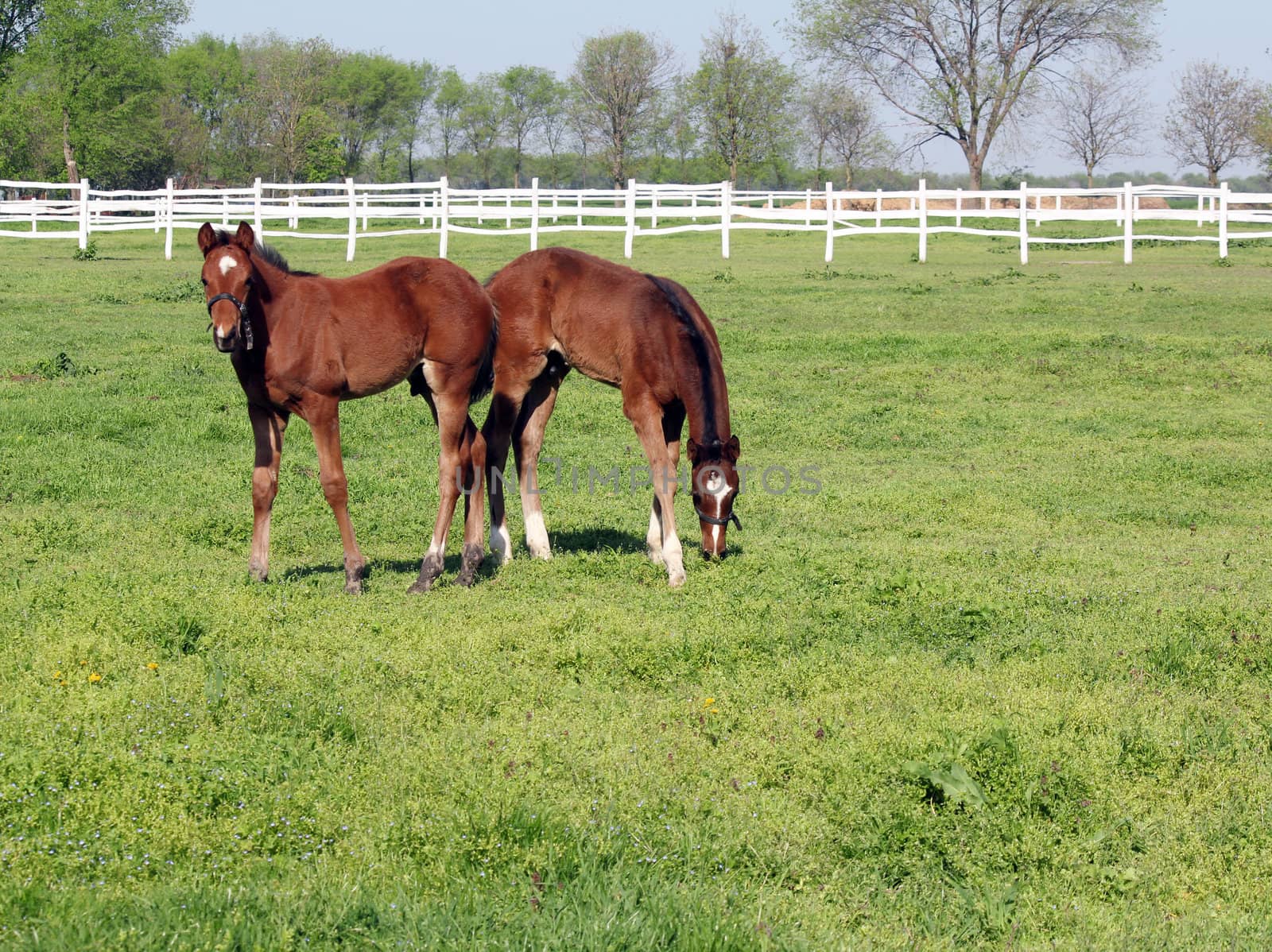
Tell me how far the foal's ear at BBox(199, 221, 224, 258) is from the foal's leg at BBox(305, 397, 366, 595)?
3.46ft

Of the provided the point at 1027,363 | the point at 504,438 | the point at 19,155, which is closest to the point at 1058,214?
the point at 1027,363

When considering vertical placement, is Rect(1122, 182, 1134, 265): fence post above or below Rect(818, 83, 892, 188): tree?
below

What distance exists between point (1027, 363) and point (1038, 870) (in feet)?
42.5

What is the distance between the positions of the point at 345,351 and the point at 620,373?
1.85 m

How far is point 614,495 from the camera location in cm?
1154

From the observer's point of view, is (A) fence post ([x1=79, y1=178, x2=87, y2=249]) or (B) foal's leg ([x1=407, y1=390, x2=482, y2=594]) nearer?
(B) foal's leg ([x1=407, y1=390, x2=482, y2=594])

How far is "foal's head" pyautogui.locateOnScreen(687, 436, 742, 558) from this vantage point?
26.8 ft

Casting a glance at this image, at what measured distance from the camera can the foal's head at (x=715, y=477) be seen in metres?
8.17

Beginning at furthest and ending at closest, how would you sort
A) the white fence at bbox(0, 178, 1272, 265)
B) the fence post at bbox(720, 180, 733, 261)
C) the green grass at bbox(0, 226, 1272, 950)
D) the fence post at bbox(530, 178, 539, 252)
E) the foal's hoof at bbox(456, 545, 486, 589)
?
1. the fence post at bbox(720, 180, 733, 261)
2. the white fence at bbox(0, 178, 1272, 265)
3. the fence post at bbox(530, 178, 539, 252)
4. the foal's hoof at bbox(456, 545, 486, 589)
5. the green grass at bbox(0, 226, 1272, 950)

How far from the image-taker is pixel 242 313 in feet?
24.0

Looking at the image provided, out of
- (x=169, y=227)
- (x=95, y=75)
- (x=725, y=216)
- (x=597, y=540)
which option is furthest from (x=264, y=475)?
(x=95, y=75)

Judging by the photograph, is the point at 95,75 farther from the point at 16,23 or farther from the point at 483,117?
the point at 483,117

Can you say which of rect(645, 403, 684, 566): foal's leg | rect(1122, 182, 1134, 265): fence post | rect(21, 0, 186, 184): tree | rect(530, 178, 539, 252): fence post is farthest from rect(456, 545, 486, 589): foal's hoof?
A: rect(21, 0, 186, 184): tree

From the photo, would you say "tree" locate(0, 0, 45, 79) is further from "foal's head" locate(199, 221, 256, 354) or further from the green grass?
"foal's head" locate(199, 221, 256, 354)
